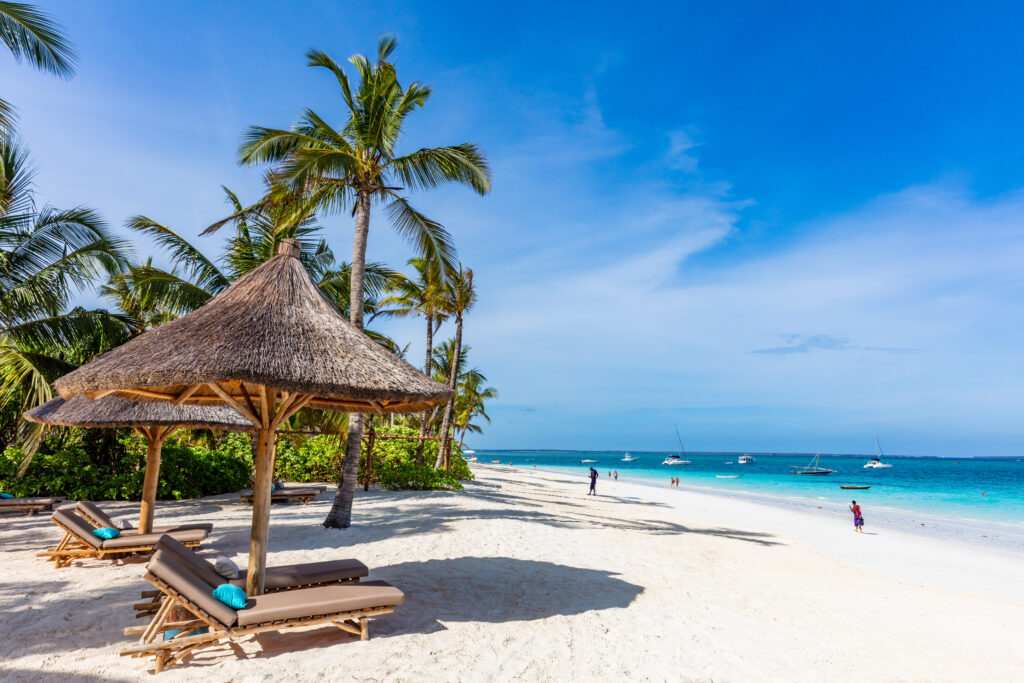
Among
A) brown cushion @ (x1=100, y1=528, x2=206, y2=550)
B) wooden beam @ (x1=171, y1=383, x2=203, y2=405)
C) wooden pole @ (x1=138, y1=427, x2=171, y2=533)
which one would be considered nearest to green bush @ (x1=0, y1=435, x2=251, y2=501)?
wooden pole @ (x1=138, y1=427, x2=171, y2=533)

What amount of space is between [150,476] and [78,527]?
1.27 metres

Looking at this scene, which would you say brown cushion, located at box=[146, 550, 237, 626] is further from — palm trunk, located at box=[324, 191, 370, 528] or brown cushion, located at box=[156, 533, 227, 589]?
palm trunk, located at box=[324, 191, 370, 528]

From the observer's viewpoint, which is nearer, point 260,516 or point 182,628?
point 182,628

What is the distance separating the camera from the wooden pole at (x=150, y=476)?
7695 mm

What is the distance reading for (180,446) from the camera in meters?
13.0

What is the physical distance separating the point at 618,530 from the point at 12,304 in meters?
12.8

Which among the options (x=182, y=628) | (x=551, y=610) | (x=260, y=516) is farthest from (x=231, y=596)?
(x=551, y=610)

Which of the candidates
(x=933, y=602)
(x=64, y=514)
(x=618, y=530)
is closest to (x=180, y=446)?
(x=64, y=514)

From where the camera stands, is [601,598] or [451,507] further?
[451,507]

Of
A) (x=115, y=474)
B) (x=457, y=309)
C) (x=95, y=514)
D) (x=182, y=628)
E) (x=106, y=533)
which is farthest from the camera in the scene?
(x=457, y=309)

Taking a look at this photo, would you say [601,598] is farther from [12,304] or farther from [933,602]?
[12,304]

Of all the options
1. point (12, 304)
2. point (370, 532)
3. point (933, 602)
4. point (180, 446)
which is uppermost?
point (12, 304)

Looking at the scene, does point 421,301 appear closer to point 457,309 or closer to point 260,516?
point 457,309

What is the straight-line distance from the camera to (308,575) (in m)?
5.18
